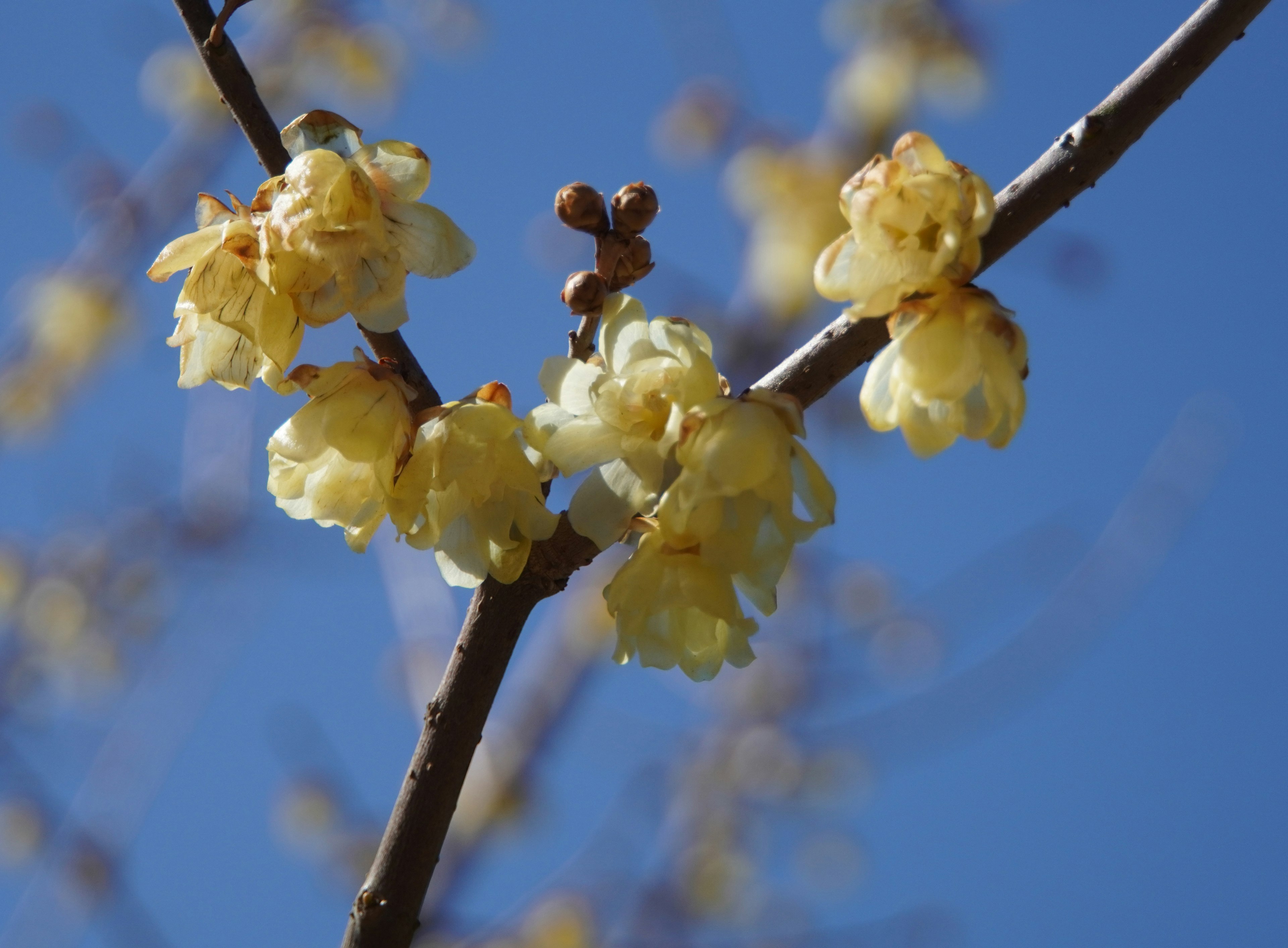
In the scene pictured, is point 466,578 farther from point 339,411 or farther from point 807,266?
point 807,266

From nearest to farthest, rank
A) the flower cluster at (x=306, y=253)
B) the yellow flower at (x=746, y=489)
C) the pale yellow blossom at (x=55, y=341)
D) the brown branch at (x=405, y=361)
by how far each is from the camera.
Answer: the yellow flower at (x=746, y=489) → the flower cluster at (x=306, y=253) → the brown branch at (x=405, y=361) → the pale yellow blossom at (x=55, y=341)

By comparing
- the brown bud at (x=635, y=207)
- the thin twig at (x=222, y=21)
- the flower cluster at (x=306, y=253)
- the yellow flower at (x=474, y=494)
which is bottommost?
the yellow flower at (x=474, y=494)

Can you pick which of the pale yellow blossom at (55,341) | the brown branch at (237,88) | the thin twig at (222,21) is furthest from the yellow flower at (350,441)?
the pale yellow blossom at (55,341)

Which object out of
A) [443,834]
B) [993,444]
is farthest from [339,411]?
[993,444]

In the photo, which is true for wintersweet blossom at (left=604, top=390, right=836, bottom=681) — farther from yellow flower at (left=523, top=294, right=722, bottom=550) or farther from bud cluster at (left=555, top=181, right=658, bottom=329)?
bud cluster at (left=555, top=181, right=658, bottom=329)

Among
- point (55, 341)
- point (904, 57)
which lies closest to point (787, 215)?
point (904, 57)

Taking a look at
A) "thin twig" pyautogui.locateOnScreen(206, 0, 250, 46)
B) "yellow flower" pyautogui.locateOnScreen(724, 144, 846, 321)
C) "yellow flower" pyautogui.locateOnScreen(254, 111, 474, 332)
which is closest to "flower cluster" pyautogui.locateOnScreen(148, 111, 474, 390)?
"yellow flower" pyautogui.locateOnScreen(254, 111, 474, 332)

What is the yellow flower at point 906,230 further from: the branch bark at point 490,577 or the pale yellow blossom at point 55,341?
the pale yellow blossom at point 55,341
